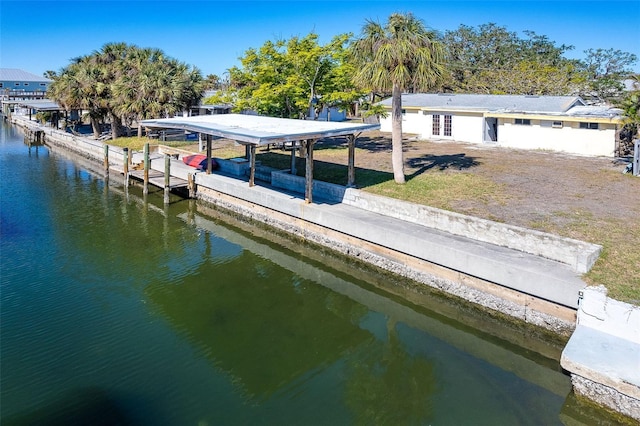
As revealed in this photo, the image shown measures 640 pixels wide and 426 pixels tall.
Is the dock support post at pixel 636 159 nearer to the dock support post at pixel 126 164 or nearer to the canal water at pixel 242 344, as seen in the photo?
the canal water at pixel 242 344

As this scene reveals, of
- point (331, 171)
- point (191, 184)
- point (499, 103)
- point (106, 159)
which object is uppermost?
point (499, 103)

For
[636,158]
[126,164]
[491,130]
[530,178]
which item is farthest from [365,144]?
[636,158]

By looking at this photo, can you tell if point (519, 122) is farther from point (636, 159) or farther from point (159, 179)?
point (159, 179)

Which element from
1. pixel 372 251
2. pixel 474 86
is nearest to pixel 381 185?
pixel 372 251

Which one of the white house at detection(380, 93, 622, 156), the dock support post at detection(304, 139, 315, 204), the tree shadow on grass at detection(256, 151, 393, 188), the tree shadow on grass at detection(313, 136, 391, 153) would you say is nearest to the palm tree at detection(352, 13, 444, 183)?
the dock support post at detection(304, 139, 315, 204)

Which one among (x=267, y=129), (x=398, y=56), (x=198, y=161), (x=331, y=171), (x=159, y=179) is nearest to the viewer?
(x=398, y=56)

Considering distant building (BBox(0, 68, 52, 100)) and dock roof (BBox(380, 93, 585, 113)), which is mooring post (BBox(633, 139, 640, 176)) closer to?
dock roof (BBox(380, 93, 585, 113))

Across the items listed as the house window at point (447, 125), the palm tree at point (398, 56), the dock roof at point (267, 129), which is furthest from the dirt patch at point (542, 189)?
the palm tree at point (398, 56)
